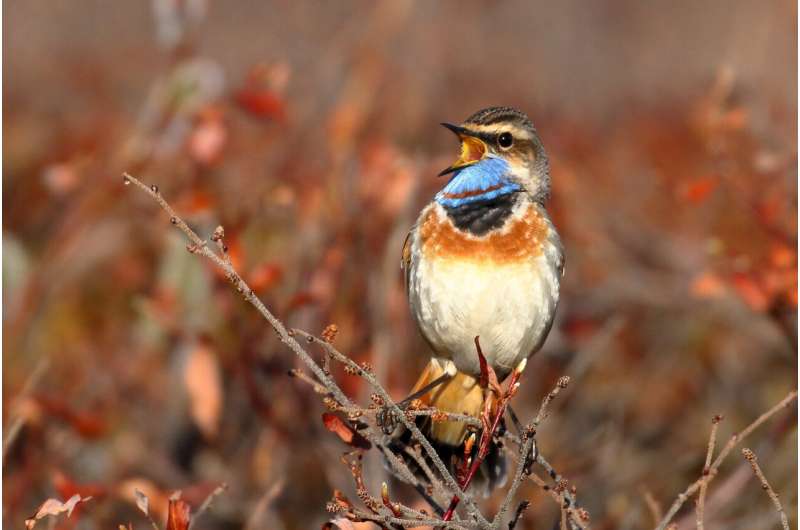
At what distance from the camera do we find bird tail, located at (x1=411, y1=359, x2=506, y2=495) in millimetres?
3930

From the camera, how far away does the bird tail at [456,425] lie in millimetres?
3930

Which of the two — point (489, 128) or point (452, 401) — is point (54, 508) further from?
point (489, 128)

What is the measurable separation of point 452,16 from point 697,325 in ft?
14.0

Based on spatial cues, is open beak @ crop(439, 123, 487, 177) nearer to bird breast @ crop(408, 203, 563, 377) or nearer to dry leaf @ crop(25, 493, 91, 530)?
bird breast @ crop(408, 203, 563, 377)

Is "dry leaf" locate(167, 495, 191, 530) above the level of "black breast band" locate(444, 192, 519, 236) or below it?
below

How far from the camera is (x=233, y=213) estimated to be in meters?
5.54

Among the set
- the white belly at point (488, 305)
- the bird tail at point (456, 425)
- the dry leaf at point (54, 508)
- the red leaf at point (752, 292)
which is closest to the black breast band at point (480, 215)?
the white belly at point (488, 305)

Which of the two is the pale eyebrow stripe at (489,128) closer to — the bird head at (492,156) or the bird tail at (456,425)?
the bird head at (492,156)

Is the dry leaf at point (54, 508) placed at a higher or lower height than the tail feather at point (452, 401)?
lower

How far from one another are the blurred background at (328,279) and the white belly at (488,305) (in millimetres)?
762

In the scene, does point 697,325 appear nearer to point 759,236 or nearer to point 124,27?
point 759,236

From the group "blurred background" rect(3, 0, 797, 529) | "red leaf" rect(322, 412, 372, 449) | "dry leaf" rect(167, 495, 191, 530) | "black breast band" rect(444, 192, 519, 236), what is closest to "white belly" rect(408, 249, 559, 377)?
"black breast band" rect(444, 192, 519, 236)

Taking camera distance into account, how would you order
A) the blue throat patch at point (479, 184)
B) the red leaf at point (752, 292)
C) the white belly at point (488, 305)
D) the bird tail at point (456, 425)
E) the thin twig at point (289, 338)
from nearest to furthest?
the thin twig at point (289, 338) < the white belly at point (488, 305) < the blue throat patch at point (479, 184) < the bird tail at point (456, 425) < the red leaf at point (752, 292)

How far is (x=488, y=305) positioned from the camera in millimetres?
3695
